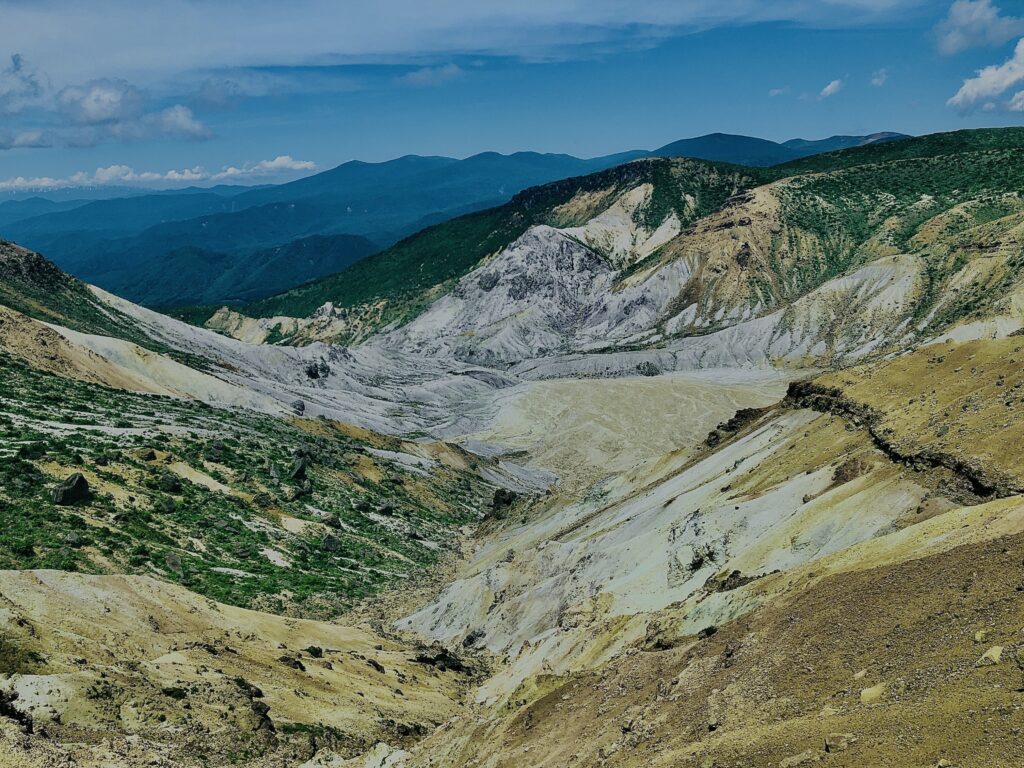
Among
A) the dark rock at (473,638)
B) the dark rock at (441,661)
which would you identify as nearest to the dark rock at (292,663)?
the dark rock at (441,661)

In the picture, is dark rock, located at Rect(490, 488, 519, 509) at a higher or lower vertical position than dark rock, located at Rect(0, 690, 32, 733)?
lower

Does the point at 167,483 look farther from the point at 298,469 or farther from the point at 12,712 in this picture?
the point at 12,712

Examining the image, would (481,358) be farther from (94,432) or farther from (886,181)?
(94,432)

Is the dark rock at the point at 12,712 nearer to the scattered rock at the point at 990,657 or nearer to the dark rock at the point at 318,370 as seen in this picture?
the scattered rock at the point at 990,657

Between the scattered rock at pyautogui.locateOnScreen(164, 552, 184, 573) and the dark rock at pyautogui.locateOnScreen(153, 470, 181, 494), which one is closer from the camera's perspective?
the scattered rock at pyautogui.locateOnScreen(164, 552, 184, 573)

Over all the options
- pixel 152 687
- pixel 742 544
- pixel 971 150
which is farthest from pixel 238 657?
pixel 971 150

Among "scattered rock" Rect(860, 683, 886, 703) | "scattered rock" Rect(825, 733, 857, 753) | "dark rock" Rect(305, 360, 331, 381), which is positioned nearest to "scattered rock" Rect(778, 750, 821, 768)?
"scattered rock" Rect(825, 733, 857, 753)

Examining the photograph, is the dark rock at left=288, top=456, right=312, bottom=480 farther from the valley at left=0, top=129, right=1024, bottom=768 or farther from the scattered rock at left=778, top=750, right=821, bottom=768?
the scattered rock at left=778, top=750, right=821, bottom=768
